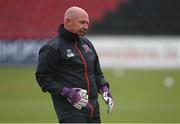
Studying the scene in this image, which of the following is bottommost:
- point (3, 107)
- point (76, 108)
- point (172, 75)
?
point (172, 75)

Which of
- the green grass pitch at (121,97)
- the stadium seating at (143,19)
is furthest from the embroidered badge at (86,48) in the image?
the stadium seating at (143,19)

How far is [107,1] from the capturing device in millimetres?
23031

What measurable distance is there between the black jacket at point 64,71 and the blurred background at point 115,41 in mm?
8751

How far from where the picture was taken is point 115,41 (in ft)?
68.8

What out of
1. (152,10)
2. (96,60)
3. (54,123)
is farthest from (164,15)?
(96,60)

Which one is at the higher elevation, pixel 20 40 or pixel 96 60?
pixel 96 60

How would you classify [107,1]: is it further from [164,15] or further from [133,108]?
[133,108]

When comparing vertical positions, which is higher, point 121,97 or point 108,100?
point 108,100

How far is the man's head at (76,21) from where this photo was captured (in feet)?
21.9

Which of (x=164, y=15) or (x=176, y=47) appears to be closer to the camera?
(x=176, y=47)

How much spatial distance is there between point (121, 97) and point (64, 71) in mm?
8874

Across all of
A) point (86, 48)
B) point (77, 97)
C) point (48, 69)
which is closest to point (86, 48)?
point (86, 48)

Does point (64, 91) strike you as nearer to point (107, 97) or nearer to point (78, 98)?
point (78, 98)

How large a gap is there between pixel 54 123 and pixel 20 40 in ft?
33.1
